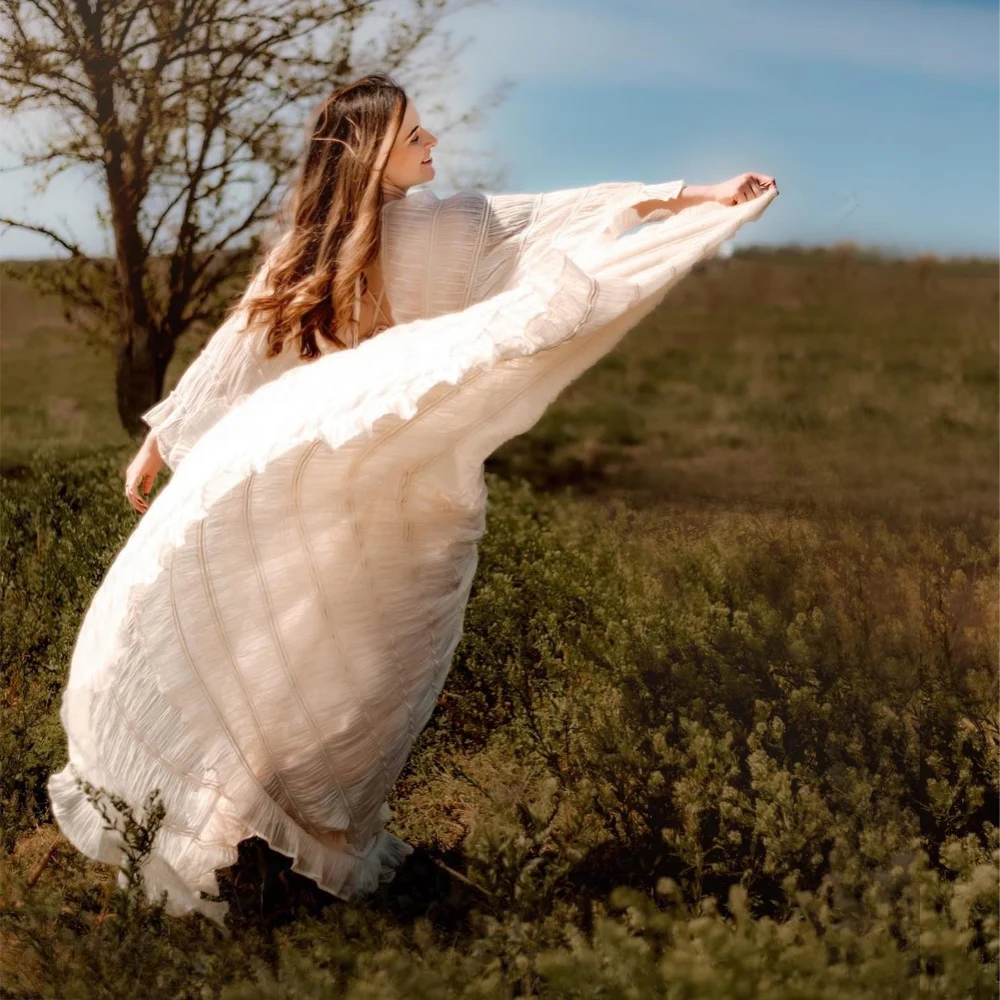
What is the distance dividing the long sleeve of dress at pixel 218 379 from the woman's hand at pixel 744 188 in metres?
0.94

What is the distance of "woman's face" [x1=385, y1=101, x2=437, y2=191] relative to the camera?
2.36 metres

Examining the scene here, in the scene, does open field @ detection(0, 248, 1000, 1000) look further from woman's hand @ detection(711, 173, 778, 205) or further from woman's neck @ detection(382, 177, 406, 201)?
woman's neck @ detection(382, 177, 406, 201)

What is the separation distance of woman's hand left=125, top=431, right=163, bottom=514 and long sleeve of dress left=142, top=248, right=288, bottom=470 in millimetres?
80

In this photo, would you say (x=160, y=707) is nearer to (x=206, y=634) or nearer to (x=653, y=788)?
(x=206, y=634)

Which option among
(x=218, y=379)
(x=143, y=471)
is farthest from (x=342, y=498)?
(x=143, y=471)

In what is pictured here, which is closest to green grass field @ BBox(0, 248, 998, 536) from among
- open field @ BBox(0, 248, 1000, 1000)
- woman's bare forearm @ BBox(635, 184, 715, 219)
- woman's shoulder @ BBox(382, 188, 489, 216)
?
open field @ BBox(0, 248, 1000, 1000)

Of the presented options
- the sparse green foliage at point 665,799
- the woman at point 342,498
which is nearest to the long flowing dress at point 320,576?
the woman at point 342,498

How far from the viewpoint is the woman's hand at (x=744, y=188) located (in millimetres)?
2354

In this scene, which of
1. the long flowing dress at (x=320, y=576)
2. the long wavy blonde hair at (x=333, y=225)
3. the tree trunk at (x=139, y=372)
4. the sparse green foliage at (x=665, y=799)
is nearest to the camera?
the sparse green foliage at (x=665, y=799)

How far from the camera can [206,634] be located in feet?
7.15

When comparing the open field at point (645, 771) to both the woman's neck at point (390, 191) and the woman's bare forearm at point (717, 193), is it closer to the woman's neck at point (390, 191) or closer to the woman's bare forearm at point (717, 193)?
the woman's bare forearm at point (717, 193)

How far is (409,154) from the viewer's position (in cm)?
237

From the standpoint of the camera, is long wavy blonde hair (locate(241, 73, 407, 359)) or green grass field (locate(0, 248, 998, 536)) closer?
long wavy blonde hair (locate(241, 73, 407, 359))

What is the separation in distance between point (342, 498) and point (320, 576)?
15cm
